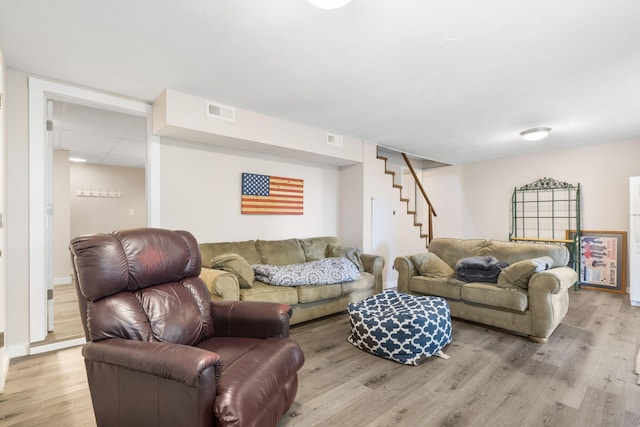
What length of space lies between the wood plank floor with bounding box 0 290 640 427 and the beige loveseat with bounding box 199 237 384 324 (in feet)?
1.43

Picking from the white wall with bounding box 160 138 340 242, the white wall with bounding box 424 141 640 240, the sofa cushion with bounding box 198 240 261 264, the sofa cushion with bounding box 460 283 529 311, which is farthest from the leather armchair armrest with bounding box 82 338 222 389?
the white wall with bounding box 424 141 640 240

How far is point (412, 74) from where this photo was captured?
104 inches

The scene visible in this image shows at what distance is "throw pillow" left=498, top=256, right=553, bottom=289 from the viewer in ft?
9.83

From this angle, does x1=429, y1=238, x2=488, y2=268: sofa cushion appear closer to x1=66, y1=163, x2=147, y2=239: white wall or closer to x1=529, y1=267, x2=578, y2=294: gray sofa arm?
x1=529, y1=267, x2=578, y2=294: gray sofa arm

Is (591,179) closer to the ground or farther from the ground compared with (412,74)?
closer to the ground

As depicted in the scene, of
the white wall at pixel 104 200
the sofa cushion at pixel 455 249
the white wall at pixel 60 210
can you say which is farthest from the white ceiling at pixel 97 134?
the sofa cushion at pixel 455 249

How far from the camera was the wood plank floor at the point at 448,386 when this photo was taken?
6.08ft

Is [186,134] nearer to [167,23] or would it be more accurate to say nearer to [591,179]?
[167,23]

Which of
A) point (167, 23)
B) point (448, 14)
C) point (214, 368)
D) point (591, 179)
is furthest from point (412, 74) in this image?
point (591, 179)

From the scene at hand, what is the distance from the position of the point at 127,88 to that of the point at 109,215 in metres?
4.44

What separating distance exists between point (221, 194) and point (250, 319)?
7.53 ft

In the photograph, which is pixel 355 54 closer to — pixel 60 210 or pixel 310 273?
pixel 310 273

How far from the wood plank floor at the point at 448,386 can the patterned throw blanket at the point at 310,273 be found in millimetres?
577

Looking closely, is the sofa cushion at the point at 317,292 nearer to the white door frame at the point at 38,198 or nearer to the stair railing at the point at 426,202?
the white door frame at the point at 38,198
